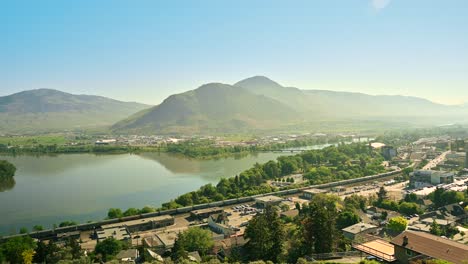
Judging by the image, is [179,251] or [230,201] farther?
[230,201]

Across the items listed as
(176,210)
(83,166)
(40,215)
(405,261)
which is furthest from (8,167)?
(405,261)

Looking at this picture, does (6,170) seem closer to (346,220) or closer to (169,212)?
(169,212)

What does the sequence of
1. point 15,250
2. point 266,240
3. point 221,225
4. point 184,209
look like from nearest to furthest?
point 266,240
point 15,250
point 221,225
point 184,209

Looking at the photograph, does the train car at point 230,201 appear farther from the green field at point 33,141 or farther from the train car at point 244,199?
the green field at point 33,141

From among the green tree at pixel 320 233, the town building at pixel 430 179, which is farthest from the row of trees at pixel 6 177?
the town building at pixel 430 179

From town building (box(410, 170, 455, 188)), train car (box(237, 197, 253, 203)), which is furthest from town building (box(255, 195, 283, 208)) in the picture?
town building (box(410, 170, 455, 188))

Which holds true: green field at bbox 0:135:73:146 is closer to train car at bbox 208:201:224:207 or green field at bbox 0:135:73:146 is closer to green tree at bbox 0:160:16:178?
green tree at bbox 0:160:16:178

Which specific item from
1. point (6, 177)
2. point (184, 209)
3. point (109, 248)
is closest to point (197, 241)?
point (109, 248)
